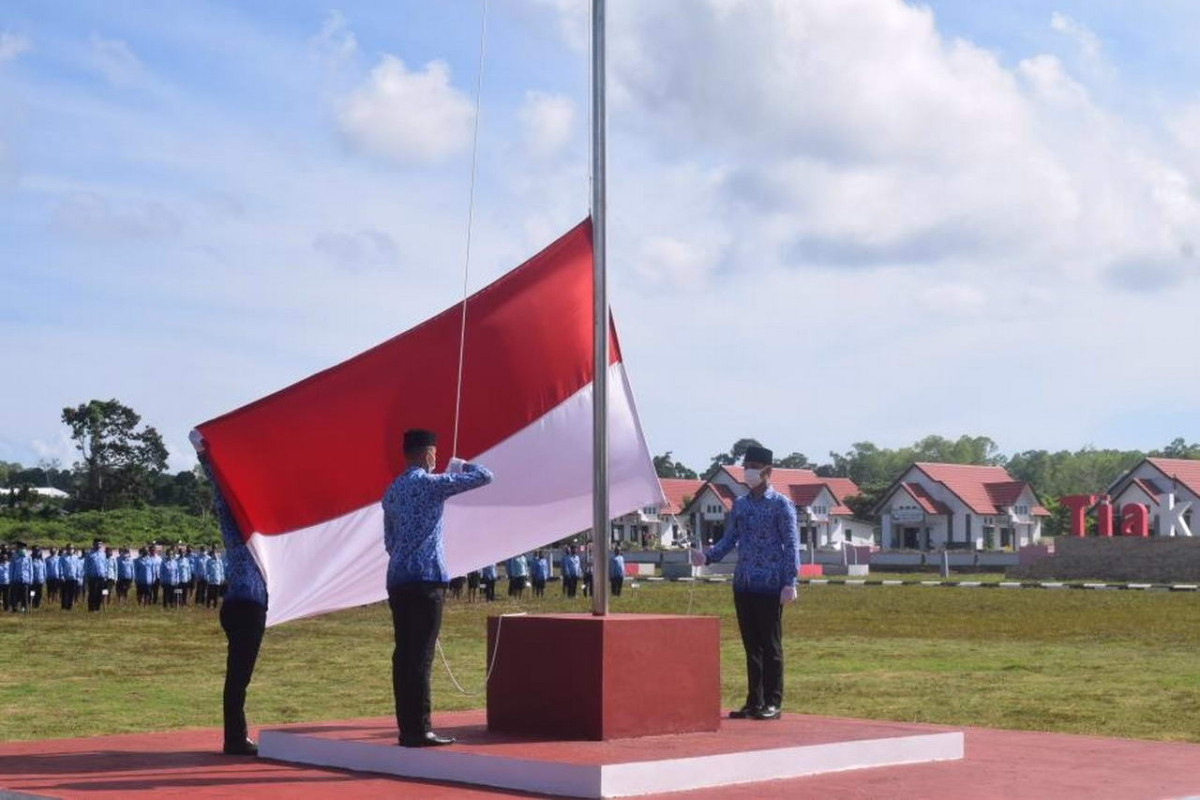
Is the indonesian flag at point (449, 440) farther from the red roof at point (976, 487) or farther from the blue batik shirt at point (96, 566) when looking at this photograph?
the red roof at point (976, 487)

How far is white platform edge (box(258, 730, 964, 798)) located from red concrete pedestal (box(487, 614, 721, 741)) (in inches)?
27.5

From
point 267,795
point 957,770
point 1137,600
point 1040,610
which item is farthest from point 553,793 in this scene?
point 1137,600

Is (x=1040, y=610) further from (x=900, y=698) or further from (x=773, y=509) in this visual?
(x=773, y=509)

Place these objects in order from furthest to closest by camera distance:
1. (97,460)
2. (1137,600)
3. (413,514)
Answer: (97,460) → (1137,600) → (413,514)

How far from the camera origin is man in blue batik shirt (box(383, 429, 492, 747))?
335 inches

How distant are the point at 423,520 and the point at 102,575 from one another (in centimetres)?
2846

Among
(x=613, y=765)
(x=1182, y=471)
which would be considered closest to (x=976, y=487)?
(x=1182, y=471)

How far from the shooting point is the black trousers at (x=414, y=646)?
→ 333 inches

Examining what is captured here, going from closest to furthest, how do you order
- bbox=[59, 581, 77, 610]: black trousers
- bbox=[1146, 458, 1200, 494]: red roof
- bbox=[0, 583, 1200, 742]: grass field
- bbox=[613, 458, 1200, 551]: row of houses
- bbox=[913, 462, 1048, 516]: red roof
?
bbox=[0, 583, 1200, 742]: grass field → bbox=[59, 581, 77, 610]: black trousers → bbox=[1146, 458, 1200, 494]: red roof → bbox=[613, 458, 1200, 551]: row of houses → bbox=[913, 462, 1048, 516]: red roof

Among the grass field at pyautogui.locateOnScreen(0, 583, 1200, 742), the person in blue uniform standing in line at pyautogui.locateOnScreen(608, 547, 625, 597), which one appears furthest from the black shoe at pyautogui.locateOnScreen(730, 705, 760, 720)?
the person in blue uniform standing in line at pyautogui.locateOnScreen(608, 547, 625, 597)

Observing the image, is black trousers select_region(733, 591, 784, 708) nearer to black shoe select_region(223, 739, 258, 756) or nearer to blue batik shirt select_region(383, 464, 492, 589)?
blue batik shirt select_region(383, 464, 492, 589)

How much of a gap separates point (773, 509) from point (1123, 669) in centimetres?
825

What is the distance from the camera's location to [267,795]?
7625 millimetres

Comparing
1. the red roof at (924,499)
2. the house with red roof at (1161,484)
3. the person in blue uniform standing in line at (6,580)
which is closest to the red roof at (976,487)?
the red roof at (924,499)
